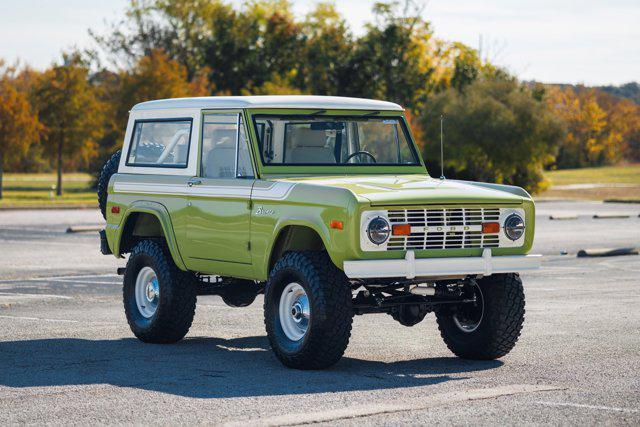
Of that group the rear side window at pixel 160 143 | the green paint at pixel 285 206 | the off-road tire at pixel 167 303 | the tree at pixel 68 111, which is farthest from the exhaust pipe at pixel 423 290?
the tree at pixel 68 111

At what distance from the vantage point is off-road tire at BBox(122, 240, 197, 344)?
37.8ft

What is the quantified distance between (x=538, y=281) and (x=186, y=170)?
313 inches

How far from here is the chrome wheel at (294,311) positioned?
10.0 metres

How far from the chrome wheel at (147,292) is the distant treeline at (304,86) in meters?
42.0

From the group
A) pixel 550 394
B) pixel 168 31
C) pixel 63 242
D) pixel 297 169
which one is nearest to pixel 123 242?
pixel 297 169

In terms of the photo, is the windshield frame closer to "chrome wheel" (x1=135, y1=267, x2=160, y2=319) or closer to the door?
the door

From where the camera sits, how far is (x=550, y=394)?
866 cm

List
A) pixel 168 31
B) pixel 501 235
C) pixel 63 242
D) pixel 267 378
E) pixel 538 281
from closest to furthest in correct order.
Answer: pixel 267 378 < pixel 501 235 < pixel 538 281 < pixel 63 242 < pixel 168 31

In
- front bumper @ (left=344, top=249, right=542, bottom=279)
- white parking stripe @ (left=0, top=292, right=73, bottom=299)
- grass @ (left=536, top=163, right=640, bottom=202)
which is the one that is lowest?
grass @ (left=536, top=163, right=640, bottom=202)

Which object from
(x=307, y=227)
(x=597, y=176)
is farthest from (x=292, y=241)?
(x=597, y=176)

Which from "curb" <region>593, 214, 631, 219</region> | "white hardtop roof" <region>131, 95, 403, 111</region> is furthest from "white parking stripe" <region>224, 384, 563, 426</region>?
"curb" <region>593, 214, 631, 219</region>

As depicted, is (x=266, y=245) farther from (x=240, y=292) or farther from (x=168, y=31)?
(x=168, y=31)

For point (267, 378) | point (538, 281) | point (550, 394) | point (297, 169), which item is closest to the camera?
point (550, 394)

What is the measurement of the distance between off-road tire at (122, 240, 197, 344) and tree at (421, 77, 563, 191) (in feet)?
146
